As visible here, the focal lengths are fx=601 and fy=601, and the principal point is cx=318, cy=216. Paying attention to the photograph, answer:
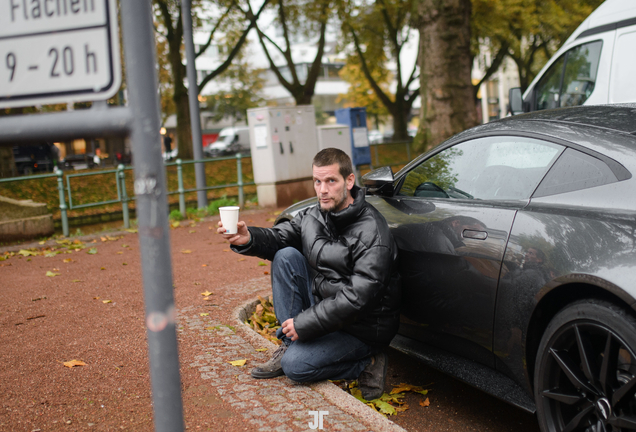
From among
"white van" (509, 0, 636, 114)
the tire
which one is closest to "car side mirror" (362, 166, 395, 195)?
the tire

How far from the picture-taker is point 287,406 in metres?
3.23

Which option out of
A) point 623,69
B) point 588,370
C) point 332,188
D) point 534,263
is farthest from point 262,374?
point 623,69

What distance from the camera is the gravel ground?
3164mm

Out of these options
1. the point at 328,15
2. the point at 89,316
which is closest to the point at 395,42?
the point at 328,15

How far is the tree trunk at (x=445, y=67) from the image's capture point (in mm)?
9875

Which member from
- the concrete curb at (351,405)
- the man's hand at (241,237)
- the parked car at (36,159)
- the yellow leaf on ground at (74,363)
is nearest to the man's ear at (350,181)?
the man's hand at (241,237)

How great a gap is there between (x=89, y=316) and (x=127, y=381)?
174 cm

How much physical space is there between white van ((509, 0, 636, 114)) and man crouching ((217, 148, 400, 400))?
4427 millimetres

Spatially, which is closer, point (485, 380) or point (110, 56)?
point (110, 56)

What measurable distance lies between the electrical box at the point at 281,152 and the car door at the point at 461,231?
8.44 m

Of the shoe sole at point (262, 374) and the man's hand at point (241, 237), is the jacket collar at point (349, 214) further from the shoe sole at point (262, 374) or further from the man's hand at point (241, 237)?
the shoe sole at point (262, 374)

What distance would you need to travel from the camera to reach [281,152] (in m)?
12.4

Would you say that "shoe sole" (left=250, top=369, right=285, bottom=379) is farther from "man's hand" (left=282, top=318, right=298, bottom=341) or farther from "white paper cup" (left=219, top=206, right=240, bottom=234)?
"white paper cup" (left=219, top=206, right=240, bottom=234)

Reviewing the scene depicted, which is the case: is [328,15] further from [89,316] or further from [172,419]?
[172,419]
